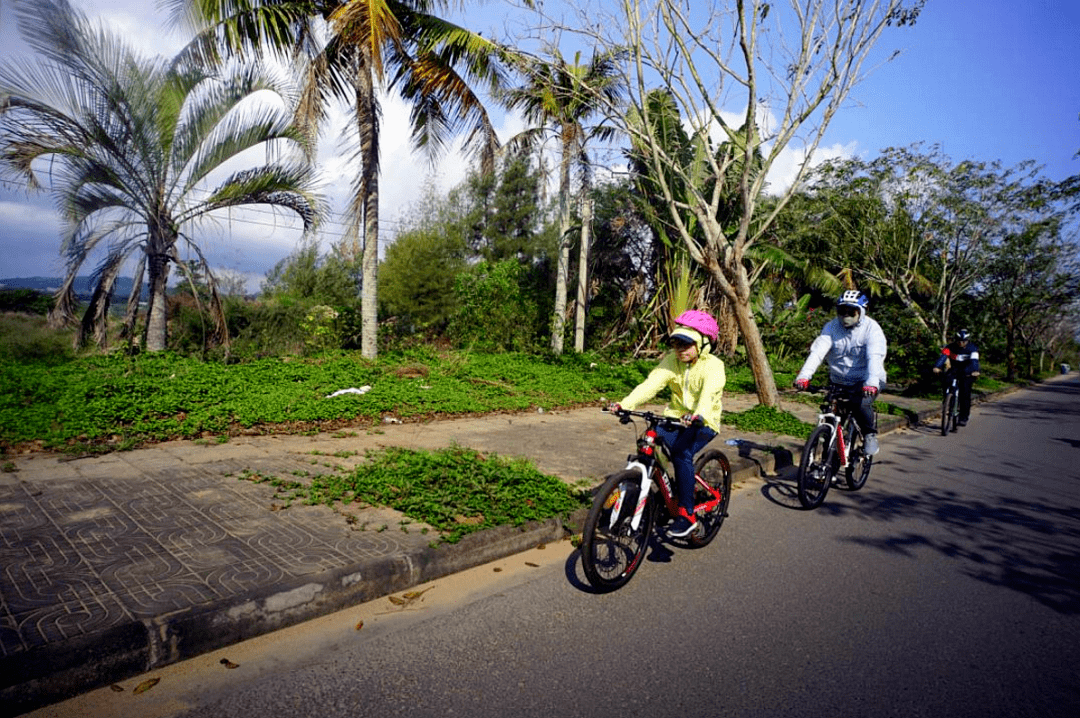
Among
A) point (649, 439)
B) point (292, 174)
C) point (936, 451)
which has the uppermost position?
point (292, 174)

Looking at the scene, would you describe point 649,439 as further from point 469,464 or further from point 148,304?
point 148,304

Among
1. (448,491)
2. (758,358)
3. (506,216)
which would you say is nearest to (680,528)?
(448,491)

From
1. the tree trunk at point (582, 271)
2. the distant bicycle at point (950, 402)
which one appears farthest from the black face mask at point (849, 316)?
the tree trunk at point (582, 271)

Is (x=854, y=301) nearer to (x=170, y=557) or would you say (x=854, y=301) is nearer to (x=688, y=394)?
(x=688, y=394)

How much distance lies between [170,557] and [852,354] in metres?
6.30

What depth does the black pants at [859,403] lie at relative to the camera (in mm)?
6793

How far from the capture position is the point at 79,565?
12.5 ft

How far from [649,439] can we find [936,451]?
7966mm

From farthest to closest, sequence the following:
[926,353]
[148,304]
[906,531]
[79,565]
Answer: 1. [926,353]
2. [148,304]
3. [906,531]
4. [79,565]

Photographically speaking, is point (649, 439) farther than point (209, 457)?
No

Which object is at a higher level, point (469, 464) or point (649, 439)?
point (649, 439)

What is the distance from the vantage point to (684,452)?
183 inches

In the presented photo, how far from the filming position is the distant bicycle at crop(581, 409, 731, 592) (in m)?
4.02

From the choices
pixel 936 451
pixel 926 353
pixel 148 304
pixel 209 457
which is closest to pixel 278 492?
pixel 209 457
